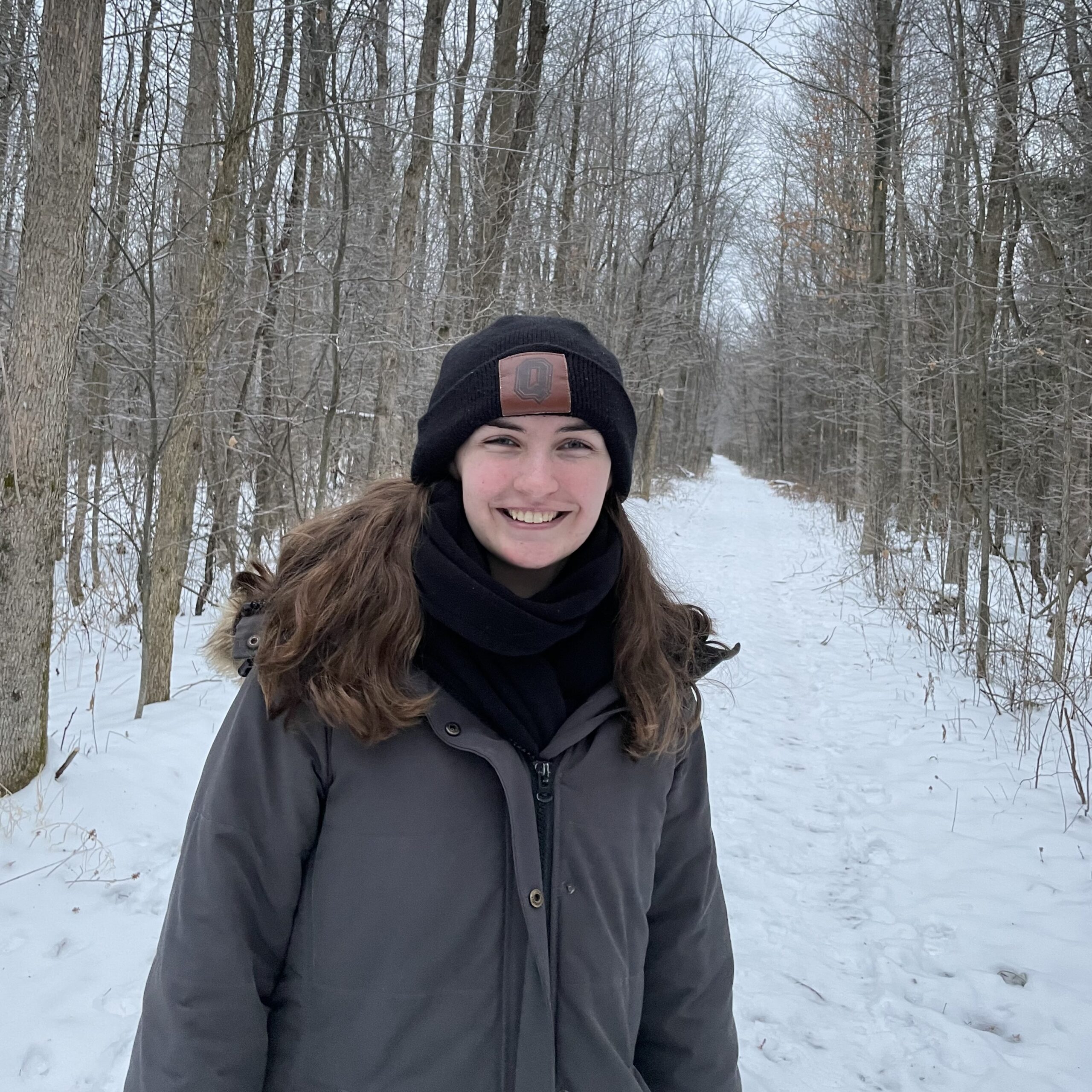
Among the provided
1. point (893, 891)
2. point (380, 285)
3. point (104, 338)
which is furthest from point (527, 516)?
point (380, 285)

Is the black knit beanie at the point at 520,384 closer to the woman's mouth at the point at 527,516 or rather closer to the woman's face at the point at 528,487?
the woman's face at the point at 528,487

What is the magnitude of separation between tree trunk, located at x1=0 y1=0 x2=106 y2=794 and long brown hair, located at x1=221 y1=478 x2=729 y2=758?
8.10 ft

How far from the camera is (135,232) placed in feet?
19.1

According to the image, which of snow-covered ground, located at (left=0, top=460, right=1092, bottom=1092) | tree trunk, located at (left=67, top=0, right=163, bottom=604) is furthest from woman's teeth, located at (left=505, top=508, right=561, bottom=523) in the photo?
tree trunk, located at (left=67, top=0, right=163, bottom=604)

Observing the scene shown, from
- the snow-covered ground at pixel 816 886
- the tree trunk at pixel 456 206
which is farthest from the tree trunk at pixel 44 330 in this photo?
the tree trunk at pixel 456 206

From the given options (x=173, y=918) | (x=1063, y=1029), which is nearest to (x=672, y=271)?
(x=1063, y=1029)

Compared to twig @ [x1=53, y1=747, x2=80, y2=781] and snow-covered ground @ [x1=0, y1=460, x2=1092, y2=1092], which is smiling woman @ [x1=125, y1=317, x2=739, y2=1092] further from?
twig @ [x1=53, y1=747, x2=80, y2=781]

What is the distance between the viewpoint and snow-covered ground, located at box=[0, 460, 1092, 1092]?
2.57 meters

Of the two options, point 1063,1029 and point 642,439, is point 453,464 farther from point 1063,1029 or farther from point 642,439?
point 642,439

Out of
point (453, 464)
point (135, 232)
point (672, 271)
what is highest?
point (672, 271)

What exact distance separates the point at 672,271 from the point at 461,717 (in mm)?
20714

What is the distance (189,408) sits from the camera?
188 inches

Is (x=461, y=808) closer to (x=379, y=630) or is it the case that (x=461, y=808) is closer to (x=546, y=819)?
(x=546, y=819)

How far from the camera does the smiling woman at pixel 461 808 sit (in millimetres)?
1188
